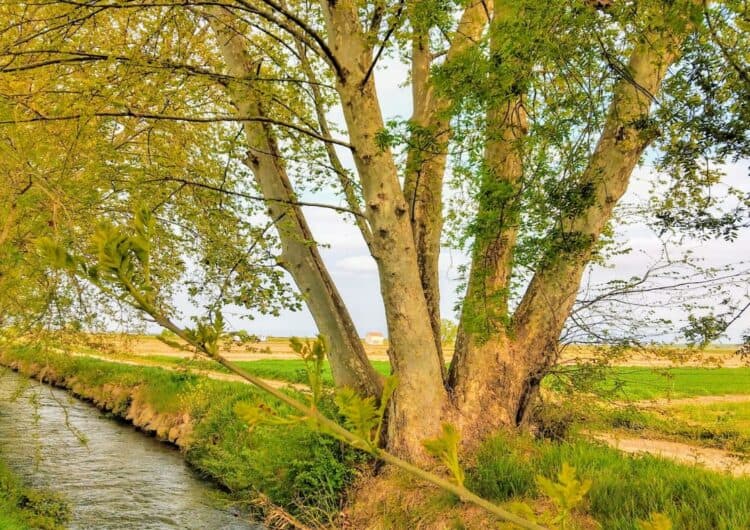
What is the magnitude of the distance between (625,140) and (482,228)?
1885mm

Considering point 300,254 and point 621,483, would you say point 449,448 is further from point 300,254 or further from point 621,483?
point 300,254

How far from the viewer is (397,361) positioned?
19.1 ft

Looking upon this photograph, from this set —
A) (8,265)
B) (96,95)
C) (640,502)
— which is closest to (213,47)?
(96,95)

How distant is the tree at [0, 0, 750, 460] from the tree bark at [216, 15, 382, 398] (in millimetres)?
25

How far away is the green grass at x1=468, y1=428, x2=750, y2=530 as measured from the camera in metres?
4.14

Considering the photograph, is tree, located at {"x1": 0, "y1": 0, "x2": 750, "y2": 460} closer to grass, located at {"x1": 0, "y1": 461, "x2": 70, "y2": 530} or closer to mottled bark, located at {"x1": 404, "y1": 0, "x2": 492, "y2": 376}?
mottled bark, located at {"x1": 404, "y1": 0, "x2": 492, "y2": 376}

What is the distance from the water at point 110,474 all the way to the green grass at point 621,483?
3.82 m

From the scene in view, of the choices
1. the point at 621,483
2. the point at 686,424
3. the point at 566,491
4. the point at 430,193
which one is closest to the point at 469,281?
the point at 430,193

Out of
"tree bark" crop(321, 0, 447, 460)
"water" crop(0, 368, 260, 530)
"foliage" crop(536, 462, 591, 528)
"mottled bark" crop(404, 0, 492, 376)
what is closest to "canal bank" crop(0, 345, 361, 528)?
"water" crop(0, 368, 260, 530)

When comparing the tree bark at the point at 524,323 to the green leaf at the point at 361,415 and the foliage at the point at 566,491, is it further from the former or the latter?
the green leaf at the point at 361,415

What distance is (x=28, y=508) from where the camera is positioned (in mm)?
7250

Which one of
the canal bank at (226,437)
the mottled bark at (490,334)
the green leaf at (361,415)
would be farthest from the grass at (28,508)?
the green leaf at (361,415)

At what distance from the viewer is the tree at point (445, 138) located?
3.35 metres

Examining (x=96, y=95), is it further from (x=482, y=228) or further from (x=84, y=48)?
(x=482, y=228)
